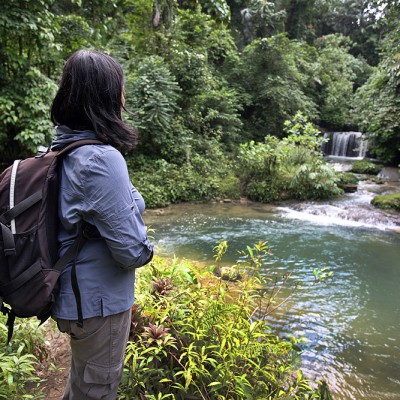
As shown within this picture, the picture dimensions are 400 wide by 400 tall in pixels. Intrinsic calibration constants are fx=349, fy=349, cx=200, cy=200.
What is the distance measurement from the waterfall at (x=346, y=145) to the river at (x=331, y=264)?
18.6 feet

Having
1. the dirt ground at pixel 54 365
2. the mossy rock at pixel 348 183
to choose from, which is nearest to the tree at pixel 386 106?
the mossy rock at pixel 348 183

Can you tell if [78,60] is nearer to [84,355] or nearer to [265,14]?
[84,355]

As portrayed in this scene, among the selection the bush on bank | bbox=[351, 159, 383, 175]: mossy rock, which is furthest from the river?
bbox=[351, 159, 383, 175]: mossy rock

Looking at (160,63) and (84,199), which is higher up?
(160,63)

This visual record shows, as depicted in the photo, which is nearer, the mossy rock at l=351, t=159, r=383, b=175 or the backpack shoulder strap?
the backpack shoulder strap

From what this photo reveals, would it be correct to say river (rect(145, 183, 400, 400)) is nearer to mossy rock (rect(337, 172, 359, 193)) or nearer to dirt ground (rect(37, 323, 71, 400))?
mossy rock (rect(337, 172, 359, 193))

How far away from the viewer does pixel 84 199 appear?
1.33 meters

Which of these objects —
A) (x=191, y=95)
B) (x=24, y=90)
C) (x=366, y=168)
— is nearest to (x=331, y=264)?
(x=24, y=90)

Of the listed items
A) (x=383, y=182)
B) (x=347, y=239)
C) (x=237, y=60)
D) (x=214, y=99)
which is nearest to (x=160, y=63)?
(x=214, y=99)

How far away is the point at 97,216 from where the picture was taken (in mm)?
1330

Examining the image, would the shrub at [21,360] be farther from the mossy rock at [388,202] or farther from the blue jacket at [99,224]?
the mossy rock at [388,202]

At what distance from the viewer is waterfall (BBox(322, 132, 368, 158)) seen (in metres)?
16.5

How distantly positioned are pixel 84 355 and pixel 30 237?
55 cm

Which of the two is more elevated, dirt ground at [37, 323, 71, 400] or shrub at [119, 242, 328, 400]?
shrub at [119, 242, 328, 400]
